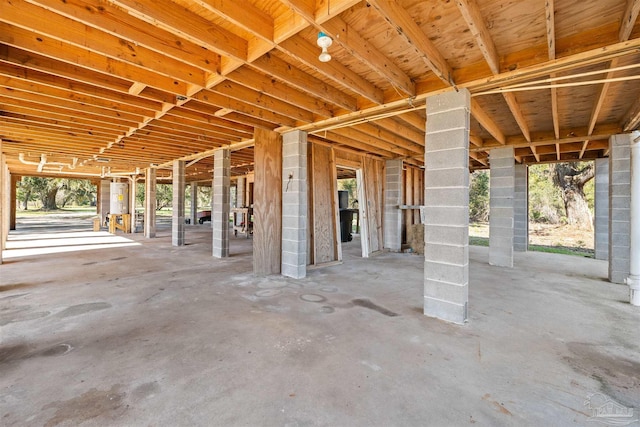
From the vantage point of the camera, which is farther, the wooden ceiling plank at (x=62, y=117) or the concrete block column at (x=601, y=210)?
the concrete block column at (x=601, y=210)

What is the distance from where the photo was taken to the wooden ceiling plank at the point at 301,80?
8.87ft

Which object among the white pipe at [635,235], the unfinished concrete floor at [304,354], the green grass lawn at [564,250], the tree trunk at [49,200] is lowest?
the unfinished concrete floor at [304,354]

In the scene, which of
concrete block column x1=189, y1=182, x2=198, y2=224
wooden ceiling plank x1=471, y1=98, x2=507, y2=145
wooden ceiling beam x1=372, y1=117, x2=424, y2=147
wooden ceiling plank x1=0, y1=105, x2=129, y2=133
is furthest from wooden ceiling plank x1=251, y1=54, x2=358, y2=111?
concrete block column x1=189, y1=182, x2=198, y2=224

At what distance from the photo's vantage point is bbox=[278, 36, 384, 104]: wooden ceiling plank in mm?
2364

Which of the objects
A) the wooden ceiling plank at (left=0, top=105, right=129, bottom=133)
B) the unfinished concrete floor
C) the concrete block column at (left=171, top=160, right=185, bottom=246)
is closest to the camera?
the unfinished concrete floor

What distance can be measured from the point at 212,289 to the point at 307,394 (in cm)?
269

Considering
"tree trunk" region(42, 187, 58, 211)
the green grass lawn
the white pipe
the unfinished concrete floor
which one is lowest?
the unfinished concrete floor

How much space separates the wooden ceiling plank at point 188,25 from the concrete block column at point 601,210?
324 inches

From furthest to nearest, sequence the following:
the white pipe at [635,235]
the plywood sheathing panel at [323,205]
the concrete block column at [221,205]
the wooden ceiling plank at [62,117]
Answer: the concrete block column at [221,205], the plywood sheathing panel at [323,205], the wooden ceiling plank at [62,117], the white pipe at [635,235]

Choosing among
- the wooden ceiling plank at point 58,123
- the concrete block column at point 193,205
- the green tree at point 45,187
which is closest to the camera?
the wooden ceiling plank at point 58,123

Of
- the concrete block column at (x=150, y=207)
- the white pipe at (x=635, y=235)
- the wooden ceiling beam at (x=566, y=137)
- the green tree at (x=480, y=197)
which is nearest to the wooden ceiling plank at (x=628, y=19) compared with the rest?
the white pipe at (x=635, y=235)

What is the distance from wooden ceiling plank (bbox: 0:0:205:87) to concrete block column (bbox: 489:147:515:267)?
593 centimetres

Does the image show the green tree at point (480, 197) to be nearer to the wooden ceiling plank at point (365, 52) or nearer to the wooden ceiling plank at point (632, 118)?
the wooden ceiling plank at point (632, 118)

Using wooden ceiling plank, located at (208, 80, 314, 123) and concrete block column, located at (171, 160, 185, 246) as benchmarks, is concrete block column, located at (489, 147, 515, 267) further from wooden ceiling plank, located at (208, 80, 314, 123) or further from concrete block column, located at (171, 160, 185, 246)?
concrete block column, located at (171, 160, 185, 246)
